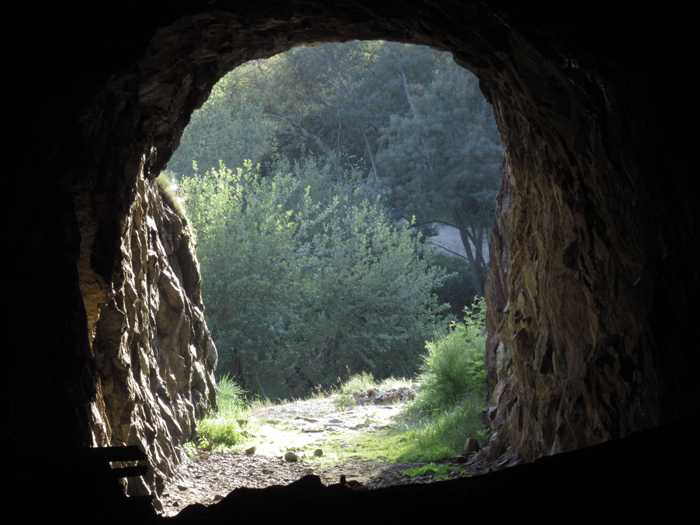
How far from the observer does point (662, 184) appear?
8.82 feet

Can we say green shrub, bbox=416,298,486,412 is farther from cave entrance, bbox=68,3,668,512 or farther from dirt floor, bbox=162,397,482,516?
cave entrance, bbox=68,3,668,512

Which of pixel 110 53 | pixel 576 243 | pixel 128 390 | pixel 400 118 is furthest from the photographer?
pixel 400 118

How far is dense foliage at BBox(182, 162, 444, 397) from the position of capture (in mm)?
19109

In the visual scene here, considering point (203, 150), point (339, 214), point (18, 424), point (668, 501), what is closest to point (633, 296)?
point (668, 501)

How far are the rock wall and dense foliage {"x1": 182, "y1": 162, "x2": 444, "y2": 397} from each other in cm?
924

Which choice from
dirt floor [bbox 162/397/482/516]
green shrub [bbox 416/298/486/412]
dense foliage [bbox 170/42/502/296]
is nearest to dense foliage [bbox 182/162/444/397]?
dense foliage [bbox 170/42/502/296]

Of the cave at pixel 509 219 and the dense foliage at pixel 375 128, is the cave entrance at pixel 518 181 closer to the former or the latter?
the cave at pixel 509 219

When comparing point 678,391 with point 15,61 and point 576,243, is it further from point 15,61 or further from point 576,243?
point 15,61

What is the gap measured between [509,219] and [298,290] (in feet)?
46.1

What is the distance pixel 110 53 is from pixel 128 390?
10.3 feet

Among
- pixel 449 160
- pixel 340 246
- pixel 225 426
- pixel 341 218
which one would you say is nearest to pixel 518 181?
pixel 225 426

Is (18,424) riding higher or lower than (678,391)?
higher

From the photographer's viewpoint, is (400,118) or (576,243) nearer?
(576,243)

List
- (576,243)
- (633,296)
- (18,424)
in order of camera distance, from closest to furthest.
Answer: (18,424), (633,296), (576,243)
